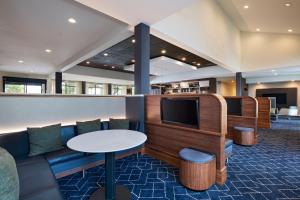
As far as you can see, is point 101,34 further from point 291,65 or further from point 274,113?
point 274,113

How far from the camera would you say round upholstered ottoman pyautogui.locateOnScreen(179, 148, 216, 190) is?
6.70ft

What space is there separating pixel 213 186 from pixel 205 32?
523 centimetres

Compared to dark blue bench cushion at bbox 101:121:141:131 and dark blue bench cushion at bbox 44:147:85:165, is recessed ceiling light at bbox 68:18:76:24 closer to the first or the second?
dark blue bench cushion at bbox 101:121:141:131

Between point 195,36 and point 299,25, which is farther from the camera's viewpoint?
point 299,25

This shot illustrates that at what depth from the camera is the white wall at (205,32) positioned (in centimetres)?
418

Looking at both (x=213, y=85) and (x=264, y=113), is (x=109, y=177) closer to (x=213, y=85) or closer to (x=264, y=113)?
(x=264, y=113)

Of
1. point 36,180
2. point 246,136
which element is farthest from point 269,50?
point 36,180

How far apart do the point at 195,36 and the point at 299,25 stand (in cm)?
445

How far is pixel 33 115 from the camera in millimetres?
2695

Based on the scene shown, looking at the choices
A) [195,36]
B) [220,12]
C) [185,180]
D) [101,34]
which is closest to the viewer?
[185,180]

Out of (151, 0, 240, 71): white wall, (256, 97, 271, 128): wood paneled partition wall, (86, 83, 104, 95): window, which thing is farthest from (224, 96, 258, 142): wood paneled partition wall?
(86, 83, 104, 95): window

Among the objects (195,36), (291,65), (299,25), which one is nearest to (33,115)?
(195,36)

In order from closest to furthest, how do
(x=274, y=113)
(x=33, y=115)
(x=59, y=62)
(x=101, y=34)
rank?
(x=33, y=115) < (x=101, y=34) < (x=59, y=62) < (x=274, y=113)

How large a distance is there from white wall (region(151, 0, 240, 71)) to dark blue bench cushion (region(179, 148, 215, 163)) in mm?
2956
